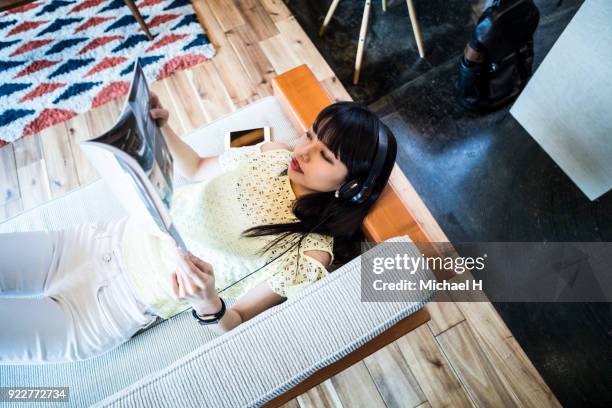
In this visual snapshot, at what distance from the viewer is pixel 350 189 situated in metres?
0.95

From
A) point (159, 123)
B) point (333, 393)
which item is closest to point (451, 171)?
point (333, 393)

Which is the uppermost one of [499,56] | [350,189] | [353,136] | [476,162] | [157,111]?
[157,111]

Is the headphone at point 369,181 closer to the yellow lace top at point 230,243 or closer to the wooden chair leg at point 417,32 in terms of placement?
the yellow lace top at point 230,243

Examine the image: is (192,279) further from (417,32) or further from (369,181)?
(417,32)

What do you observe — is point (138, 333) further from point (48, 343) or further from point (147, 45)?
point (147, 45)

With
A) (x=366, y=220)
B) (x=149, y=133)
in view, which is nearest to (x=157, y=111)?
(x=149, y=133)

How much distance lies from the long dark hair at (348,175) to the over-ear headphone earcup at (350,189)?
1.0 inches

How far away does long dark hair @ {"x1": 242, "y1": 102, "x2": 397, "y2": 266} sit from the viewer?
0.94m

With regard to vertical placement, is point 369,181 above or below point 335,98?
above

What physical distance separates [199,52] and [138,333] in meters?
1.60

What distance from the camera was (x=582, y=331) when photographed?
A: 144cm

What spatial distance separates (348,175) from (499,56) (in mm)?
1143

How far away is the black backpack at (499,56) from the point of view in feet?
4.82

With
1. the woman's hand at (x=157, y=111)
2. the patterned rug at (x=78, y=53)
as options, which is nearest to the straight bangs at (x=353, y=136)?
the woman's hand at (x=157, y=111)
